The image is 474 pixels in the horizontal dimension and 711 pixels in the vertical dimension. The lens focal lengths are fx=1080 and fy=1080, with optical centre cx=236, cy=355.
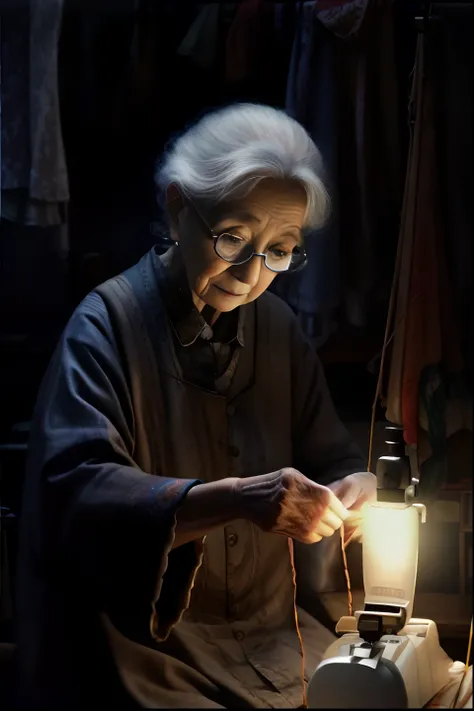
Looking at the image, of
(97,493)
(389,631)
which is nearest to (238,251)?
(97,493)

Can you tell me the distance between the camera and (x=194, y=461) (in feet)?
7.06

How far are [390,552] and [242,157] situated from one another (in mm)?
805

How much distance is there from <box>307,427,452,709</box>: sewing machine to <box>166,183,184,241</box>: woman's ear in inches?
23.3

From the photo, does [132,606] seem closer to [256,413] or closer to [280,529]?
[280,529]

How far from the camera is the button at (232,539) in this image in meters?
2.18

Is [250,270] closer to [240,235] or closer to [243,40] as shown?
[240,235]

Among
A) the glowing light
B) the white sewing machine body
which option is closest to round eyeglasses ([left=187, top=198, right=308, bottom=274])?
the glowing light

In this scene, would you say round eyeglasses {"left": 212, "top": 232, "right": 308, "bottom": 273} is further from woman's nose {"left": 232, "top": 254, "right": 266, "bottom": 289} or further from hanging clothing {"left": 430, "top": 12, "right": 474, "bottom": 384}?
hanging clothing {"left": 430, "top": 12, "right": 474, "bottom": 384}

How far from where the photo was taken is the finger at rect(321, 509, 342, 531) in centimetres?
200

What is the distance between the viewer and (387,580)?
81.7 inches

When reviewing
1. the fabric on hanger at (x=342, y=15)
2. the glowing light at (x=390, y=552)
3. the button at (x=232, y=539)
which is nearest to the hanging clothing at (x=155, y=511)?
the button at (x=232, y=539)

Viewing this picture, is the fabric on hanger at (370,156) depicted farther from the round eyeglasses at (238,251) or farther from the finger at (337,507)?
the finger at (337,507)

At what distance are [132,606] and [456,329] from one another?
2.66ft

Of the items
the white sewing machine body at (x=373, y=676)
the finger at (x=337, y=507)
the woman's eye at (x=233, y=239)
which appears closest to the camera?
the white sewing machine body at (x=373, y=676)
